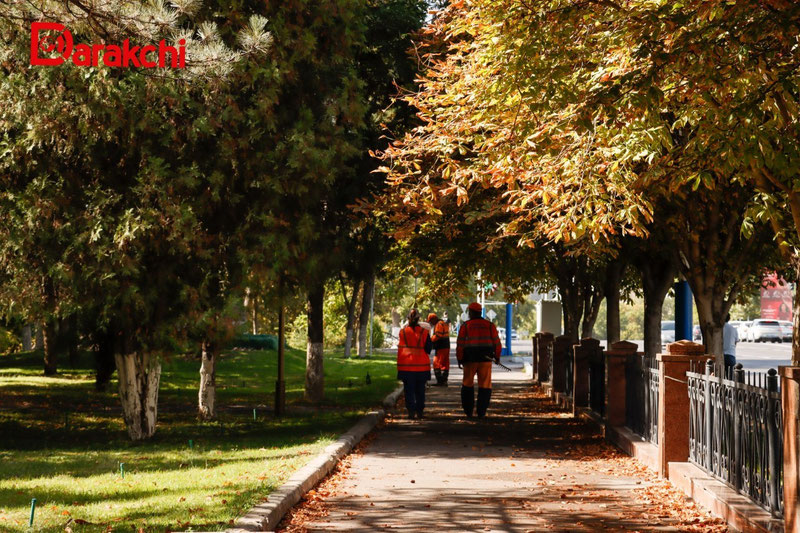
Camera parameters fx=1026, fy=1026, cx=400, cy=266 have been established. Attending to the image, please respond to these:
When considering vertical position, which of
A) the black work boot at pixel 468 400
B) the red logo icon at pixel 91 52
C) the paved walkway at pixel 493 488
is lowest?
the paved walkway at pixel 493 488

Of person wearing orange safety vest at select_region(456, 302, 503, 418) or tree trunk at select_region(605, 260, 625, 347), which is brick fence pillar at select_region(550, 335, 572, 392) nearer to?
tree trunk at select_region(605, 260, 625, 347)

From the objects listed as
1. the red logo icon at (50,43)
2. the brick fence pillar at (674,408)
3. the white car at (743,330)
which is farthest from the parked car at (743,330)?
the red logo icon at (50,43)

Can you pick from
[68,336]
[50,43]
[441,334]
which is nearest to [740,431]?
[50,43]

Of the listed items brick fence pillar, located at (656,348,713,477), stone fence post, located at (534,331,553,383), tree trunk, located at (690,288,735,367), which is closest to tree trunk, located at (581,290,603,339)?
stone fence post, located at (534,331,553,383)

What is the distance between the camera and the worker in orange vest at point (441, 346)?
24625mm

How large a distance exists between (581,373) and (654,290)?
132 inches

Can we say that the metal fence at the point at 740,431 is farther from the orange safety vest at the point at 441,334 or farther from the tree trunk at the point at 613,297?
the orange safety vest at the point at 441,334

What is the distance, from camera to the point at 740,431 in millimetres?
8461

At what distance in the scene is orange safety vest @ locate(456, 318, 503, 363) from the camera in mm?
17125

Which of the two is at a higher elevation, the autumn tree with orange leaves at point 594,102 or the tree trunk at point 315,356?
the autumn tree with orange leaves at point 594,102

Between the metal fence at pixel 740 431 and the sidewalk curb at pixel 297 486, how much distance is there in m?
3.78

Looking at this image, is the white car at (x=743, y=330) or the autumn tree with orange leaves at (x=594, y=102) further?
the white car at (x=743, y=330)

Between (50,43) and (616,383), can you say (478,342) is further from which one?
(50,43)

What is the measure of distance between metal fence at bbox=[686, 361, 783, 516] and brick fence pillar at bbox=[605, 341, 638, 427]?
3744 mm
